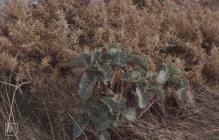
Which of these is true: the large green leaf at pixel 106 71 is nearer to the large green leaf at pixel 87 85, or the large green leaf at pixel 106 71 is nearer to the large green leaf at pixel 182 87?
the large green leaf at pixel 87 85

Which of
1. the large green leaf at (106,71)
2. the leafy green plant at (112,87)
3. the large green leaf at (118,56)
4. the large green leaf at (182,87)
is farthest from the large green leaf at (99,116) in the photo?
the large green leaf at (182,87)

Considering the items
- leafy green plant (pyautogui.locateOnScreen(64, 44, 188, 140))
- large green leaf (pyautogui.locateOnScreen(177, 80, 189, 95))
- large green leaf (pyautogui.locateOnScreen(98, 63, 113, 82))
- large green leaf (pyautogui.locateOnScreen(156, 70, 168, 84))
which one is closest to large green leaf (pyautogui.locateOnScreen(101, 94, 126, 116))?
leafy green plant (pyautogui.locateOnScreen(64, 44, 188, 140))

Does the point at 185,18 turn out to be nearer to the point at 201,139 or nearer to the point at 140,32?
the point at 140,32

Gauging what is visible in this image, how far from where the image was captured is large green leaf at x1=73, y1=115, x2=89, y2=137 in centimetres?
237

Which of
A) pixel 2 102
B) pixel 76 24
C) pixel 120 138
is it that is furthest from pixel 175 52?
pixel 2 102

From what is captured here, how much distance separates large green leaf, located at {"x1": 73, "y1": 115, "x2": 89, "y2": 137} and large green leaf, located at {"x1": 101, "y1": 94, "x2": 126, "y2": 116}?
148 millimetres

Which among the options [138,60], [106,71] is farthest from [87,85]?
[138,60]

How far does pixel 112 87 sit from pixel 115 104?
0.19 metres

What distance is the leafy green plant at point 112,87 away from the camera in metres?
2.35

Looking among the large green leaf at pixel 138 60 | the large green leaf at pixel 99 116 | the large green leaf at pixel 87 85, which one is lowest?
the large green leaf at pixel 99 116

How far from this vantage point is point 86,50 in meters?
2.77

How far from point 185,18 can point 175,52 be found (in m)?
0.35

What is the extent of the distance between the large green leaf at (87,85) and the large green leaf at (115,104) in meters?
0.09

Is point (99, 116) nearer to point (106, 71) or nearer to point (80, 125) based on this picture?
point (80, 125)
